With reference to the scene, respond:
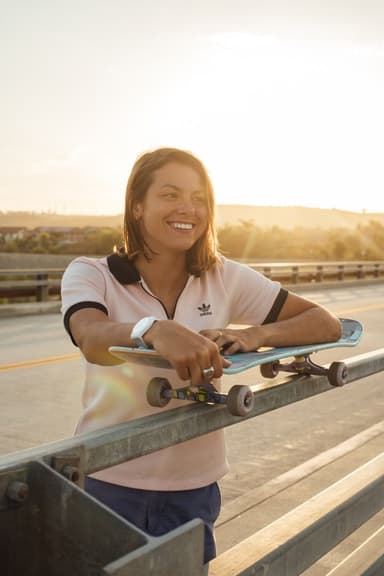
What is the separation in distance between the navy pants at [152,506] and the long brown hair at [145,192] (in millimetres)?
727

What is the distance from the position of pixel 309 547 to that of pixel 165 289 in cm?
95

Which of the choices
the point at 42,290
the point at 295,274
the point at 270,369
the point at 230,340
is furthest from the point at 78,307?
the point at 295,274

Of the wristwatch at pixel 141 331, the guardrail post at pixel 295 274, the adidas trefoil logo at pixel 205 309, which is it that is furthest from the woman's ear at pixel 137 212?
the guardrail post at pixel 295 274

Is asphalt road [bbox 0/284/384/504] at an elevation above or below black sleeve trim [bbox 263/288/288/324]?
below

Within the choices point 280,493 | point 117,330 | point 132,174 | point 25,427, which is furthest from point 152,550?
point 25,427

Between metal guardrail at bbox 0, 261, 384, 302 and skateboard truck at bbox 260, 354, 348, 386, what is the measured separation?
17.3 metres

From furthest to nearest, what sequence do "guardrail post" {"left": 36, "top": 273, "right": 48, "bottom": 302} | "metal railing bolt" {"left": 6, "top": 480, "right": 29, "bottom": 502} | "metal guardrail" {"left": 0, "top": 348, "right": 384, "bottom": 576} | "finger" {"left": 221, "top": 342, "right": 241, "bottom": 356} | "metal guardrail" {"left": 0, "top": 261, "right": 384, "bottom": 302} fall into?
1. "guardrail post" {"left": 36, "top": 273, "right": 48, "bottom": 302}
2. "metal guardrail" {"left": 0, "top": 261, "right": 384, "bottom": 302}
3. "finger" {"left": 221, "top": 342, "right": 241, "bottom": 356}
4. "metal railing bolt" {"left": 6, "top": 480, "right": 29, "bottom": 502}
5. "metal guardrail" {"left": 0, "top": 348, "right": 384, "bottom": 576}

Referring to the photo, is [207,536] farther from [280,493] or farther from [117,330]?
[280,493]

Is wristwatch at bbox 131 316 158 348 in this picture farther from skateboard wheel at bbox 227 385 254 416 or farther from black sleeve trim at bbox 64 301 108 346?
black sleeve trim at bbox 64 301 108 346

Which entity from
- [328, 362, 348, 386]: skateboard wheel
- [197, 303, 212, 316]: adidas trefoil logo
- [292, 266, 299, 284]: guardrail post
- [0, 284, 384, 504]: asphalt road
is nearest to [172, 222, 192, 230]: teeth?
[197, 303, 212, 316]: adidas trefoil logo

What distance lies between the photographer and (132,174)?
2770 mm

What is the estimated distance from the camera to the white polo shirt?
2.43 meters

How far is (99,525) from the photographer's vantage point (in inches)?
49.3

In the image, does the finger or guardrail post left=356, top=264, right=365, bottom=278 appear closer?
the finger
